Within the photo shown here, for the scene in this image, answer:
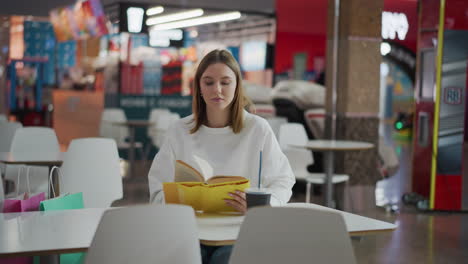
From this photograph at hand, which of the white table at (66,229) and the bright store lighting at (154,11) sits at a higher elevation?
the bright store lighting at (154,11)

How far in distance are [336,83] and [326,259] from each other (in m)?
5.59

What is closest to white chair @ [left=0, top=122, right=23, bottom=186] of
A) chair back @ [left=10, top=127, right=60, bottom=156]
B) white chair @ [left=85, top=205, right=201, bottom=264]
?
chair back @ [left=10, top=127, right=60, bottom=156]

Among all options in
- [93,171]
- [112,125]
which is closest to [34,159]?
[93,171]

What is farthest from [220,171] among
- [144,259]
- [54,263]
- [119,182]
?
[119,182]

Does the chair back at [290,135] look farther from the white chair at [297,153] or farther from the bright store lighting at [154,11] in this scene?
the bright store lighting at [154,11]

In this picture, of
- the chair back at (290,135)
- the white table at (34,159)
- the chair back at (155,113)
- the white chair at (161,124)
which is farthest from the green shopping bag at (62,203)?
the chair back at (155,113)

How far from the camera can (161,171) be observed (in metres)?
2.76

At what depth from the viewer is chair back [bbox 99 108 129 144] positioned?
9039 mm

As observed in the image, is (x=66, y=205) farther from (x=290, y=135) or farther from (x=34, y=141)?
(x=290, y=135)

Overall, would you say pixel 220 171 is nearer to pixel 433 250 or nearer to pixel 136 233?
pixel 136 233

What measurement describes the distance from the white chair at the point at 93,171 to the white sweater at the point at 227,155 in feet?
4.57

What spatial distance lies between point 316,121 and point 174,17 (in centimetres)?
264

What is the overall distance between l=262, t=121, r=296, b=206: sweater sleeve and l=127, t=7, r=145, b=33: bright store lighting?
5.75 metres

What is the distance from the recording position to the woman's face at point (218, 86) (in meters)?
2.74
